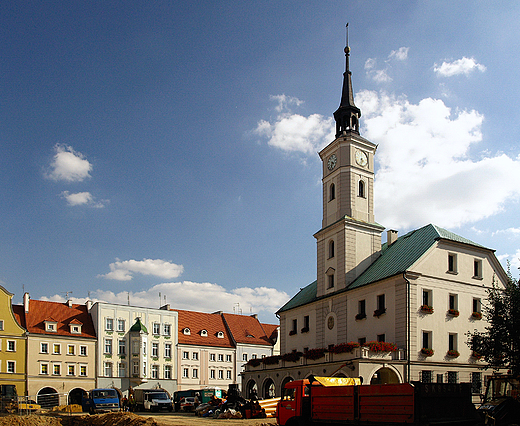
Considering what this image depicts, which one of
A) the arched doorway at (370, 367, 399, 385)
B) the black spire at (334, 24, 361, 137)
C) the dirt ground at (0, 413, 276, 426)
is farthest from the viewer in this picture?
the black spire at (334, 24, 361, 137)

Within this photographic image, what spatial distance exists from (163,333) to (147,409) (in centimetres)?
2512

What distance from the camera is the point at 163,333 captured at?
71.4 metres

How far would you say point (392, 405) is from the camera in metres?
19.7

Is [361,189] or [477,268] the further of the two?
[361,189]

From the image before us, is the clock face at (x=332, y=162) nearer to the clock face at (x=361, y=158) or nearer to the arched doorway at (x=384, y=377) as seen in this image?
the clock face at (x=361, y=158)

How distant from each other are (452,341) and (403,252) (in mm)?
7730

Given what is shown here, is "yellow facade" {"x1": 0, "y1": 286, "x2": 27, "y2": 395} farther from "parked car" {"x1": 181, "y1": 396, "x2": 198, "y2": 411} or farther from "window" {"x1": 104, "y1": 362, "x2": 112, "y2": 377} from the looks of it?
"parked car" {"x1": 181, "y1": 396, "x2": 198, "y2": 411}

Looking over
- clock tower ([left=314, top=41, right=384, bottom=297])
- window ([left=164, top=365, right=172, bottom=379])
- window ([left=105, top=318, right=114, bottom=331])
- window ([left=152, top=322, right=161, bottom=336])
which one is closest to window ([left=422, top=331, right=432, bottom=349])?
clock tower ([left=314, top=41, right=384, bottom=297])

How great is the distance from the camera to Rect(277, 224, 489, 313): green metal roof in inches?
1587

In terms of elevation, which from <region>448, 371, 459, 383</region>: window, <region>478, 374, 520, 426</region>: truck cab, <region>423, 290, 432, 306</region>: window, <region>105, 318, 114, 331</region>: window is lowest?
<region>448, 371, 459, 383</region>: window

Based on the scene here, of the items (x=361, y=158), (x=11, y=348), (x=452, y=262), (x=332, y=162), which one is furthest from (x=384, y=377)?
(x=11, y=348)

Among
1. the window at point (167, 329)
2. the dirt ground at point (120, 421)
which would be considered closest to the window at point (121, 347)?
the window at point (167, 329)

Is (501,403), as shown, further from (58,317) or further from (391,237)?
(58,317)

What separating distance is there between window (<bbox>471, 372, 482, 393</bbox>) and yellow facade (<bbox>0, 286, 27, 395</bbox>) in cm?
4713
